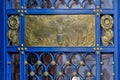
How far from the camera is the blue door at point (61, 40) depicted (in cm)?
214

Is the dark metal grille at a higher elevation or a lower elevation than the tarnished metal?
lower

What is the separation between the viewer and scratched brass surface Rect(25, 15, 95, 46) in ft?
7.04

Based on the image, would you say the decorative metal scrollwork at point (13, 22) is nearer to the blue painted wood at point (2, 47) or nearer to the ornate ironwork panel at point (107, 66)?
the blue painted wood at point (2, 47)

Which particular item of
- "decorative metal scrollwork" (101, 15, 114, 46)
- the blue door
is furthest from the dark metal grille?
"decorative metal scrollwork" (101, 15, 114, 46)

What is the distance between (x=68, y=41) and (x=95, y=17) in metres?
0.21

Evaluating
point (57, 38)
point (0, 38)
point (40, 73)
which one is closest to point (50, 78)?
point (40, 73)

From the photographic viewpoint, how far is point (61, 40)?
2.17 m

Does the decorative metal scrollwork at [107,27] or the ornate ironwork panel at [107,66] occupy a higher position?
the decorative metal scrollwork at [107,27]

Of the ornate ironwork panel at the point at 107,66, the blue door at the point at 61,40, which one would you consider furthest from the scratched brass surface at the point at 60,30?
the ornate ironwork panel at the point at 107,66

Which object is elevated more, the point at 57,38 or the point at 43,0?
the point at 43,0

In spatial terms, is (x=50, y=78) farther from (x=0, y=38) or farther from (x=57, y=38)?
(x=0, y=38)

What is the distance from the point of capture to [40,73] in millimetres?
2203

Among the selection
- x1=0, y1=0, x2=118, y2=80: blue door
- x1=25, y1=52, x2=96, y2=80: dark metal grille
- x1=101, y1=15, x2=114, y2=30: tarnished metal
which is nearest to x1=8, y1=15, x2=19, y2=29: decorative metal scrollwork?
x1=0, y1=0, x2=118, y2=80: blue door

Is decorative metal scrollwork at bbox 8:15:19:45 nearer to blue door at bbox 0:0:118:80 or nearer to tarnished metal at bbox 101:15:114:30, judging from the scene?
blue door at bbox 0:0:118:80
